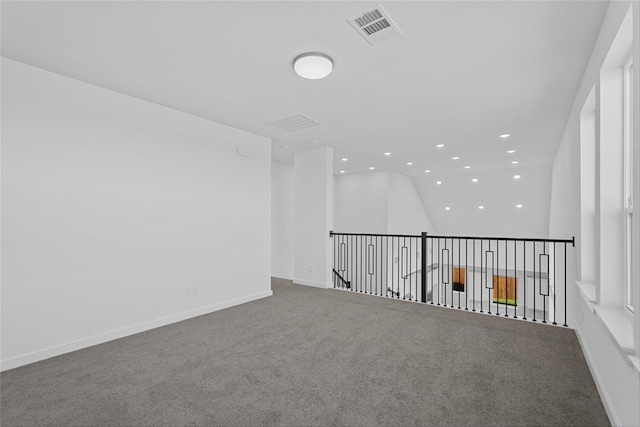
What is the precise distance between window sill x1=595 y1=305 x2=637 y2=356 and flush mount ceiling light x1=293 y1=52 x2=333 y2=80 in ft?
8.71

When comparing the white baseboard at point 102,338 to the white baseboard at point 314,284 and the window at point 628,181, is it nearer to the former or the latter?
the white baseboard at point 314,284

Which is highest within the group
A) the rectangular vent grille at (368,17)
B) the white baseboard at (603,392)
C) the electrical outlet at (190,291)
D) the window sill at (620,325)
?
the rectangular vent grille at (368,17)

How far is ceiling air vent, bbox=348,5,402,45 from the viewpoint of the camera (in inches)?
79.6

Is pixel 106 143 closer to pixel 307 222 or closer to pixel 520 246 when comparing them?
pixel 307 222

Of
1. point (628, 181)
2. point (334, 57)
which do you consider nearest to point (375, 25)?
point (334, 57)

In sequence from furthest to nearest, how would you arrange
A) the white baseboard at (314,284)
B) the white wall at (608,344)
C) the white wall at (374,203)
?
the white wall at (374,203) → the white baseboard at (314,284) → the white wall at (608,344)

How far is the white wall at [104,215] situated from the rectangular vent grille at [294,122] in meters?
0.72

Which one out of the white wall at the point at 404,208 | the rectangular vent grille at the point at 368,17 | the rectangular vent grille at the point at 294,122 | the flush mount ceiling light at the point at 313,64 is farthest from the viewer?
the white wall at the point at 404,208

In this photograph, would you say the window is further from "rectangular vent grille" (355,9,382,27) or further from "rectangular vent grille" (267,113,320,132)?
"rectangular vent grille" (267,113,320,132)

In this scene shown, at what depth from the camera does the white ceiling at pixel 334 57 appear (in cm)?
201

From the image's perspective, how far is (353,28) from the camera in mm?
2152

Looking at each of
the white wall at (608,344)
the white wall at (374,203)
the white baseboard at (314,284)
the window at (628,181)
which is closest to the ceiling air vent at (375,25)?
the white wall at (608,344)

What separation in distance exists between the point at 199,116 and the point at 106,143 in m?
1.19

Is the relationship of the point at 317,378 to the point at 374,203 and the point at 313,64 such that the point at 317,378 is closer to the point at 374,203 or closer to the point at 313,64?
the point at 313,64
